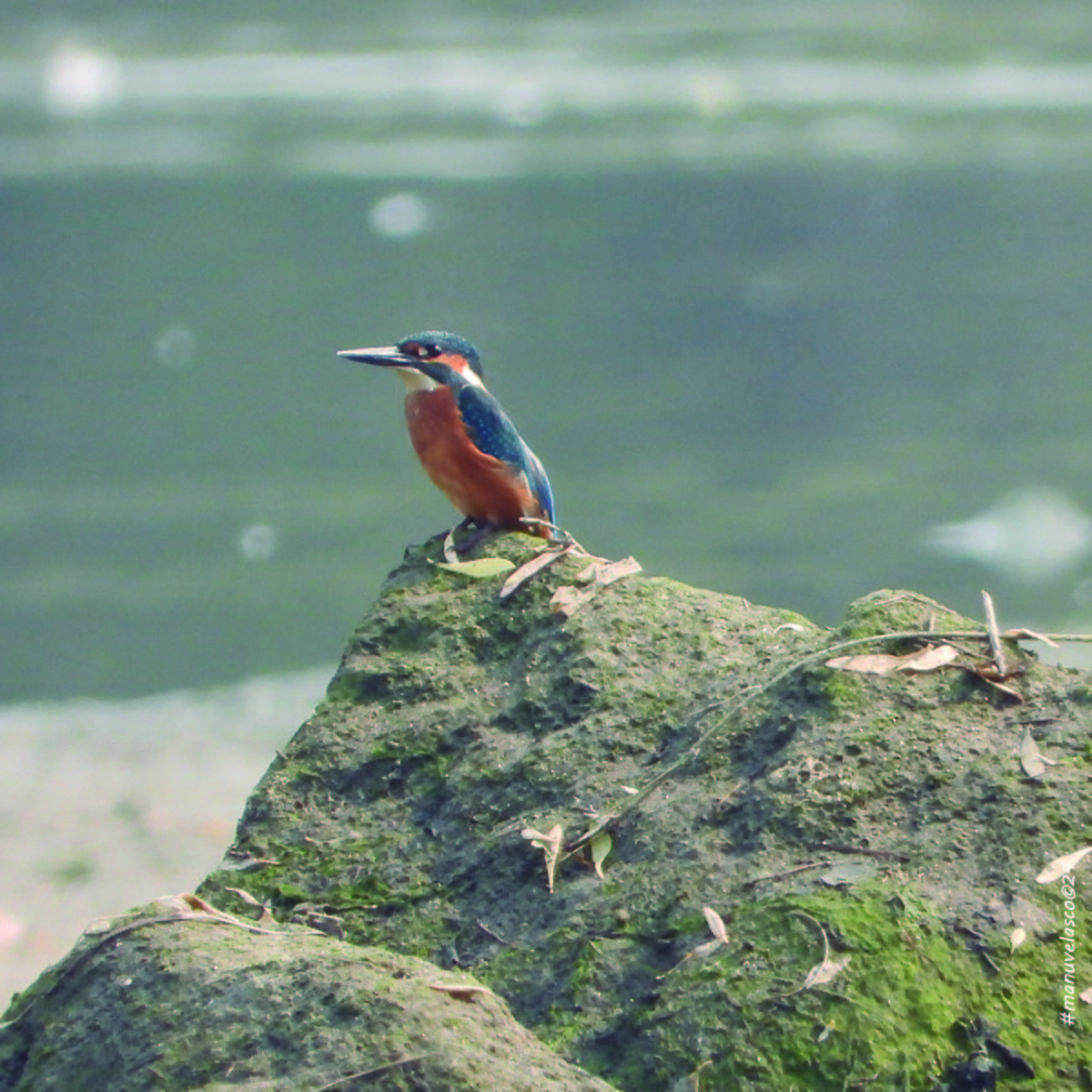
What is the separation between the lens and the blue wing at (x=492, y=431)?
3.49 meters

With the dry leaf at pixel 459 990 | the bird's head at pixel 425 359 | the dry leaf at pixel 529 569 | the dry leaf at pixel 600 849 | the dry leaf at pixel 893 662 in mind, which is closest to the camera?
the dry leaf at pixel 459 990

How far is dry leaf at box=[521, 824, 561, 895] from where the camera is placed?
185 centimetres

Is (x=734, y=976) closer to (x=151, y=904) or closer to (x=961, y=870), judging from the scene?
(x=961, y=870)

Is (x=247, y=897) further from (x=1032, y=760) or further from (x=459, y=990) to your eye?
(x=1032, y=760)

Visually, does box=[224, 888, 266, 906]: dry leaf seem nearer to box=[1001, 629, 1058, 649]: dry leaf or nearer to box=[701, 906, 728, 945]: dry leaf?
box=[701, 906, 728, 945]: dry leaf

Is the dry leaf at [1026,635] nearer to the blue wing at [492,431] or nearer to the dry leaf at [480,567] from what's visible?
the dry leaf at [480,567]

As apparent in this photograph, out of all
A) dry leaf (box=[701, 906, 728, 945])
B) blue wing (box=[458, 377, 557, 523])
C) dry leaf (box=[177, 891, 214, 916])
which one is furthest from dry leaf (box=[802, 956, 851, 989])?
blue wing (box=[458, 377, 557, 523])

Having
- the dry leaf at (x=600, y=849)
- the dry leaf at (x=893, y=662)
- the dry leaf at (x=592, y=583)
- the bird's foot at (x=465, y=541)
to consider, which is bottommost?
the dry leaf at (x=600, y=849)

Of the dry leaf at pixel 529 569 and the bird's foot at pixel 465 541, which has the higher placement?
the bird's foot at pixel 465 541

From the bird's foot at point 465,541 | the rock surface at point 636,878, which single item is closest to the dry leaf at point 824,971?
the rock surface at point 636,878

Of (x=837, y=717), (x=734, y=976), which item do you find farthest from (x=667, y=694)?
(x=734, y=976)

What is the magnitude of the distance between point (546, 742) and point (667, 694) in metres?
0.22

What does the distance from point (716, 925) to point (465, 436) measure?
207 cm

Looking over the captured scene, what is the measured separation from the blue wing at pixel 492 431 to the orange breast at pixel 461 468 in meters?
0.02
